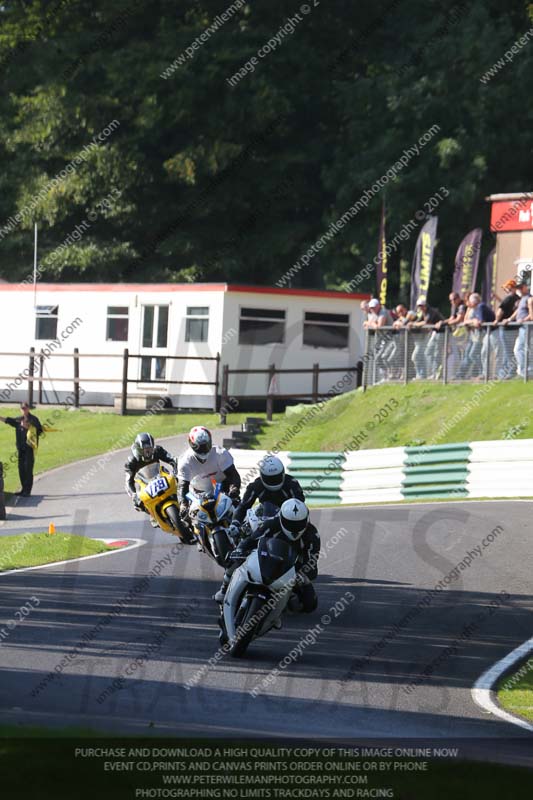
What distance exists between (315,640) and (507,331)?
1401cm

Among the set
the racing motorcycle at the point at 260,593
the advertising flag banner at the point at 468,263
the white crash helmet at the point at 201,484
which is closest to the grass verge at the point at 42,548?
the white crash helmet at the point at 201,484

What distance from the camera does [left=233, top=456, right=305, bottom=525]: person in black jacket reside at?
13586mm

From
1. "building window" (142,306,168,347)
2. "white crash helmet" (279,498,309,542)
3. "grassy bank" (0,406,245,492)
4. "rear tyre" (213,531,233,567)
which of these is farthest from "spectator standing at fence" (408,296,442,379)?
"white crash helmet" (279,498,309,542)

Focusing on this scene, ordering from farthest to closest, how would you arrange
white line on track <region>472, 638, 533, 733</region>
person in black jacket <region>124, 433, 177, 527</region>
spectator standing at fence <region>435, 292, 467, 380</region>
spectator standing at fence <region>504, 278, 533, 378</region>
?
spectator standing at fence <region>435, 292, 467, 380</region> → spectator standing at fence <region>504, 278, 533, 378</region> → person in black jacket <region>124, 433, 177, 527</region> → white line on track <region>472, 638, 533, 733</region>

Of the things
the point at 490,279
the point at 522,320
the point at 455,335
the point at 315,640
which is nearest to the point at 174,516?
the point at 315,640

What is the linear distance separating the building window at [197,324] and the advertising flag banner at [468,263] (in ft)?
23.6

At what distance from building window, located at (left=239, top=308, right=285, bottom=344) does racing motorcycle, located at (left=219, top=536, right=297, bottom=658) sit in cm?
2463

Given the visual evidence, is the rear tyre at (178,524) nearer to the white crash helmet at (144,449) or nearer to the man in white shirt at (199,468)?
the man in white shirt at (199,468)

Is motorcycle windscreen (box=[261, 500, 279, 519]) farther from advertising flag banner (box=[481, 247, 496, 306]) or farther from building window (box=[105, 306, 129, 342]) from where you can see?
building window (box=[105, 306, 129, 342])

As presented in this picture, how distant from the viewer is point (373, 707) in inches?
397

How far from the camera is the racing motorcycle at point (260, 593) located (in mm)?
11641

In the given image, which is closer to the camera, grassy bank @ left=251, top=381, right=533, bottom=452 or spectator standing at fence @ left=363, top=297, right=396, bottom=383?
grassy bank @ left=251, top=381, right=533, bottom=452

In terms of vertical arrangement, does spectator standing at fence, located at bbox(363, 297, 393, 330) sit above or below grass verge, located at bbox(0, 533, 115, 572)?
above

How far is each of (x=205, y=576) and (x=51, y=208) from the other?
1299 inches
